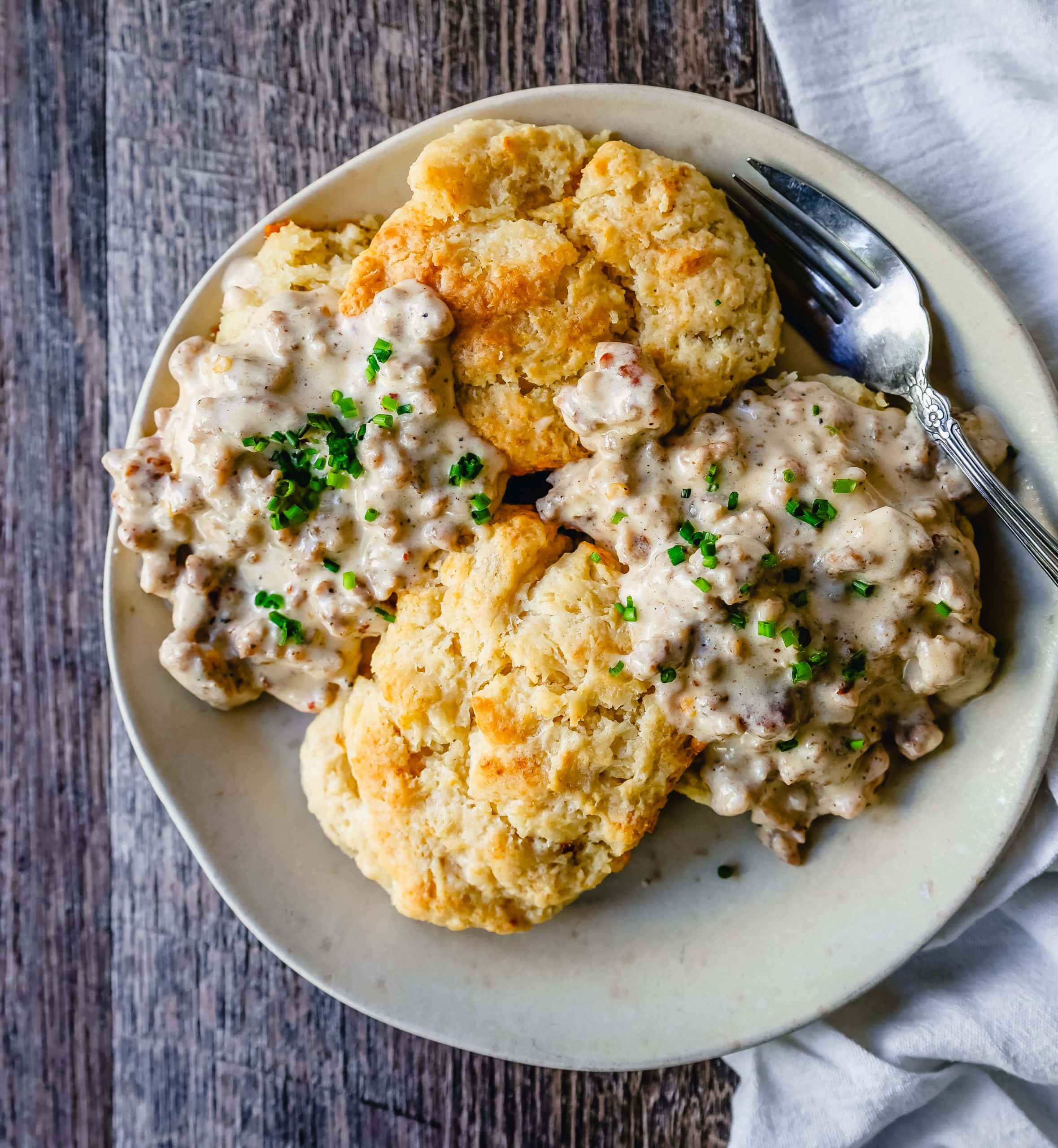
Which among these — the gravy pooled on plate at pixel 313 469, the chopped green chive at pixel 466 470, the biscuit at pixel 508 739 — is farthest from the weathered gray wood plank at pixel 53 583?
the chopped green chive at pixel 466 470

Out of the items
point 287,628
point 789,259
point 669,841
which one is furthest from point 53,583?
point 789,259

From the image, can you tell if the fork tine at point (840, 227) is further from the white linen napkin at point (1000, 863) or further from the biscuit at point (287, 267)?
the biscuit at point (287, 267)

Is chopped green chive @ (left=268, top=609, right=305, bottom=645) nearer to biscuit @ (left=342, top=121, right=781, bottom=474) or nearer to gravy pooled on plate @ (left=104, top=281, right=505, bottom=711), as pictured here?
gravy pooled on plate @ (left=104, top=281, right=505, bottom=711)

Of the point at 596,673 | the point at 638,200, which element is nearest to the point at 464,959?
the point at 596,673

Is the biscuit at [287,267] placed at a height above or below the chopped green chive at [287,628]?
above

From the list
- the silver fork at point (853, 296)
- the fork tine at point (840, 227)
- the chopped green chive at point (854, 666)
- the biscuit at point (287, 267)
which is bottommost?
the chopped green chive at point (854, 666)

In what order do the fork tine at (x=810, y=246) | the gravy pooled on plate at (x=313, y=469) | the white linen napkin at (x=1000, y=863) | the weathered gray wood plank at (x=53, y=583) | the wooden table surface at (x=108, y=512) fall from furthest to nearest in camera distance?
the weathered gray wood plank at (x=53, y=583)
the wooden table surface at (x=108, y=512)
the white linen napkin at (x=1000, y=863)
the fork tine at (x=810, y=246)
the gravy pooled on plate at (x=313, y=469)

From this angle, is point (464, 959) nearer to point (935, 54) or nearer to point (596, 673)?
point (596, 673)
